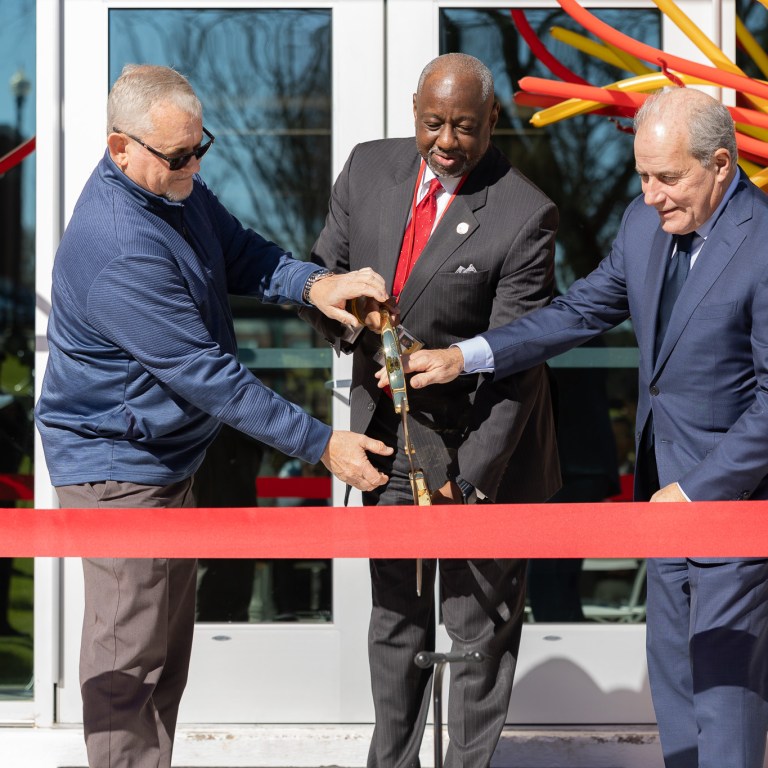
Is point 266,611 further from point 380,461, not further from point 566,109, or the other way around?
point 566,109

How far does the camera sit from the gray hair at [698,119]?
88.7 inches

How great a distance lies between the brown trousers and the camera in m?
2.49

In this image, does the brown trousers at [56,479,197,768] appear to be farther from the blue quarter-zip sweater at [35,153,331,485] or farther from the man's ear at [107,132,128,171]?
the man's ear at [107,132,128,171]

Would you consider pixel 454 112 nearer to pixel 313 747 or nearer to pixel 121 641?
pixel 121 641

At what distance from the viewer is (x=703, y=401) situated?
237 cm

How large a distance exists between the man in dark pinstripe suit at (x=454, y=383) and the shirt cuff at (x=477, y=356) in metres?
0.10

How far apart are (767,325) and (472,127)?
0.78 meters

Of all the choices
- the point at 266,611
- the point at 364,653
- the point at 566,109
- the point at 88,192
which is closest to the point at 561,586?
the point at 364,653

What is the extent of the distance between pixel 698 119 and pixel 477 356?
70 cm

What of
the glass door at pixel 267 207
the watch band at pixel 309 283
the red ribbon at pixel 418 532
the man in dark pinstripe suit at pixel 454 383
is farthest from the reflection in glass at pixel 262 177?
the red ribbon at pixel 418 532

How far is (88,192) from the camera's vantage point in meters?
2.48

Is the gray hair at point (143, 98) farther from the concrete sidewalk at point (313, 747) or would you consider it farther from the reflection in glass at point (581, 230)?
the concrete sidewalk at point (313, 747)

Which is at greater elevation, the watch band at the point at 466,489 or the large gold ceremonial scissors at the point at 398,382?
the large gold ceremonial scissors at the point at 398,382

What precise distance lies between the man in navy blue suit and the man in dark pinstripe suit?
13.4 inches
